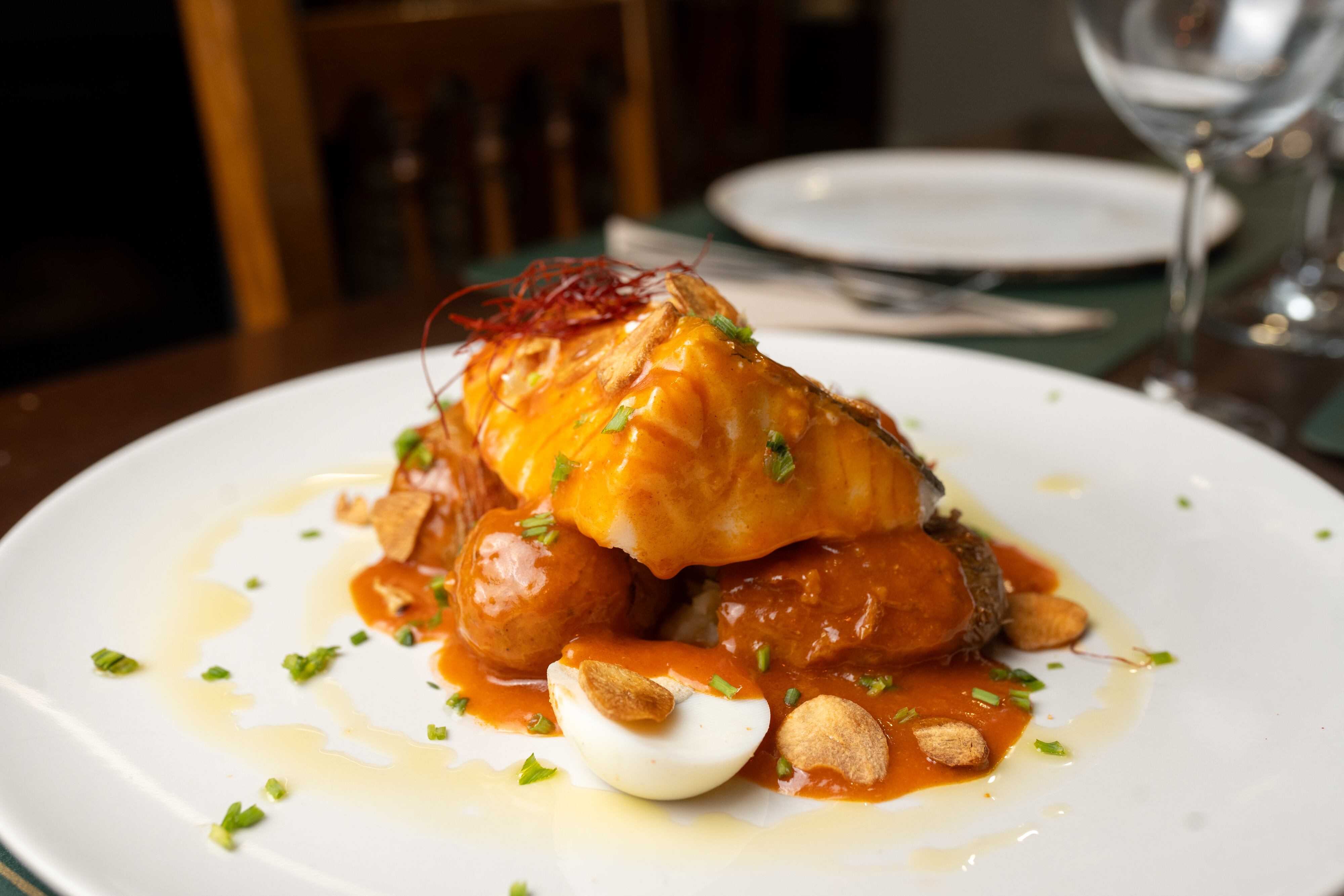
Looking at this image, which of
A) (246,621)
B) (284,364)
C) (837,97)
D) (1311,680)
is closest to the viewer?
(1311,680)

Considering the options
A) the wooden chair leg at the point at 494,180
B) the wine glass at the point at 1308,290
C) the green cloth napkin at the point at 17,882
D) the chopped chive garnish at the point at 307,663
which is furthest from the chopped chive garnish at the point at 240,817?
the wooden chair leg at the point at 494,180

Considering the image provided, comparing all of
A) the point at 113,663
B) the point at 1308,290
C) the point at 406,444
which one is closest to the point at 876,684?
the point at 406,444

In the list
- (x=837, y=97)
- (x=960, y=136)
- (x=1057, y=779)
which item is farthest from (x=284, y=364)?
(x=837, y=97)

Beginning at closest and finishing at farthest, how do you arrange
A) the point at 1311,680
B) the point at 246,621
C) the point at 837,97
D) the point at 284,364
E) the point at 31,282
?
the point at 1311,680 → the point at 246,621 → the point at 284,364 → the point at 31,282 → the point at 837,97

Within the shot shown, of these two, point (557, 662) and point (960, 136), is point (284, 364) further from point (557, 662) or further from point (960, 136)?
point (960, 136)

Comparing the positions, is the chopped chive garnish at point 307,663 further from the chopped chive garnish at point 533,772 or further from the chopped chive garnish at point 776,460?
the chopped chive garnish at point 776,460

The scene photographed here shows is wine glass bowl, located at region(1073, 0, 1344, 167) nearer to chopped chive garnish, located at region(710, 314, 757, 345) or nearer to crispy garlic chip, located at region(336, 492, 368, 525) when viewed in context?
chopped chive garnish, located at region(710, 314, 757, 345)

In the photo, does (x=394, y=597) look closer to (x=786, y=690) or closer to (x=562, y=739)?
(x=562, y=739)

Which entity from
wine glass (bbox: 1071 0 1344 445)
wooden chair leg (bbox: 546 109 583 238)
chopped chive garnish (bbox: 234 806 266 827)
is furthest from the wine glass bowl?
wooden chair leg (bbox: 546 109 583 238)
